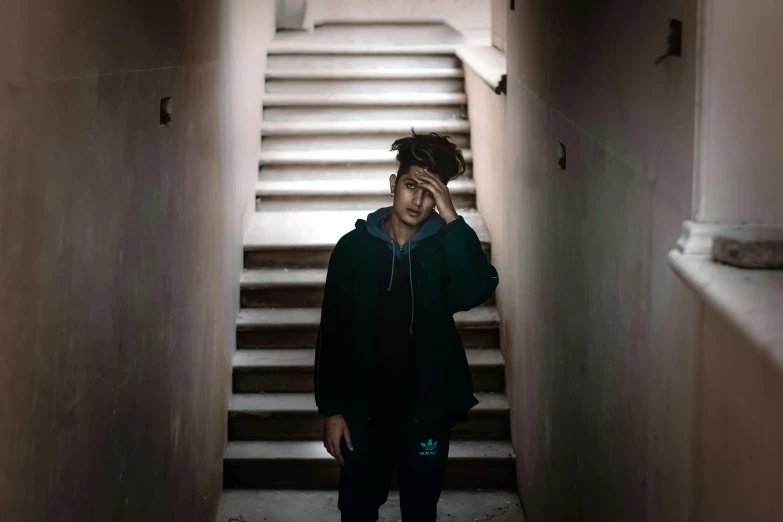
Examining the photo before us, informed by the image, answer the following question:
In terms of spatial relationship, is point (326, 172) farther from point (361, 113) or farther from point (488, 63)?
point (488, 63)

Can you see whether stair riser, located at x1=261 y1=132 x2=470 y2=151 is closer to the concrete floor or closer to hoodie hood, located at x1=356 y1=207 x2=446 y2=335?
the concrete floor

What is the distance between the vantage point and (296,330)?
17.7 feet

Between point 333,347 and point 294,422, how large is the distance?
2.15 metres

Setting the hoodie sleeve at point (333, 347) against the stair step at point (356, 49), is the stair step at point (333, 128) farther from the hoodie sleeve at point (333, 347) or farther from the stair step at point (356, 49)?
the hoodie sleeve at point (333, 347)

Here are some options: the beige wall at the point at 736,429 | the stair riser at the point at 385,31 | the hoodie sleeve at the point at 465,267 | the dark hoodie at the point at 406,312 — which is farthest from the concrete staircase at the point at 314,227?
the beige wall at the point at 736,429

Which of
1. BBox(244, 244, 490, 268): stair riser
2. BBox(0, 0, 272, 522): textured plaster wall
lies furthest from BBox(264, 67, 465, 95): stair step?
BBox(0, 0, 272, 522): textured plaster wall

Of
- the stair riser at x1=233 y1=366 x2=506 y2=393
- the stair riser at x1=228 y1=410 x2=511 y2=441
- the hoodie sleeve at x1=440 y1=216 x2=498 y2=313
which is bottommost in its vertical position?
the stair riser at x1=228 y1=410 x2=511 y2=441

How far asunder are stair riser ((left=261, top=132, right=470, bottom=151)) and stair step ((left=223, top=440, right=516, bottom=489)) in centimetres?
243

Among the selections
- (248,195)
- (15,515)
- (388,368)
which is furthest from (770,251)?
(248,195)

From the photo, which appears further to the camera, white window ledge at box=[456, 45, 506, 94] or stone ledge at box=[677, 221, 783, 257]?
white window ledge at box=[456, 45, 506, 94]

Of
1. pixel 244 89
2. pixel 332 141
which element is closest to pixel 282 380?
pixel 244 89

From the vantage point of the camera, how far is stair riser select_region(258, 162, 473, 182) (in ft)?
21.2

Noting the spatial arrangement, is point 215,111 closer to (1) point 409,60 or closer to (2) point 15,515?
(2) point 15,515

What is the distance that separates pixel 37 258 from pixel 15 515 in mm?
523
